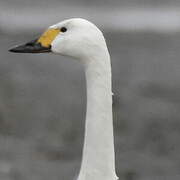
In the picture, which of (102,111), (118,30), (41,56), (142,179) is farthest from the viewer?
(118,30)

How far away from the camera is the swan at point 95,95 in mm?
5949

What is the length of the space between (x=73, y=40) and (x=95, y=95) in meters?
0.35

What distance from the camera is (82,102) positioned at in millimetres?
12977

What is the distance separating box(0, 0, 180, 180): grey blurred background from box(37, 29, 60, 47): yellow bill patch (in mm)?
3141

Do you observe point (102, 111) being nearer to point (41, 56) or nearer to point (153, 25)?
point (41, 56)

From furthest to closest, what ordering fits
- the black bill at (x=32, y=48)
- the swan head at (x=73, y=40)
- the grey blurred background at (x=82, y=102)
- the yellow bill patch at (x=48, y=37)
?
1. the grey blurred background at (x=82, y=102)
2. the black bill at (x=32, y=48)
3. the yellow bill patch at (x=48, y=37)
4. the swan head at (x=73, y=40)

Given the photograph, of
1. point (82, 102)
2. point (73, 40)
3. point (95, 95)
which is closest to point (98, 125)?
point (95, 95)

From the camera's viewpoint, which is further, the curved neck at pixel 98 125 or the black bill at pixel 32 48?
the black bill at pixel 32 48

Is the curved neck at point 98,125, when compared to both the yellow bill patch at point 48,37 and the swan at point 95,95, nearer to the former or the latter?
the swan at point 95,95

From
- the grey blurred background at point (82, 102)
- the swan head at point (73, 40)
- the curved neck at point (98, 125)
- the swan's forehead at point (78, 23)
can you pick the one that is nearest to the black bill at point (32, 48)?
the swan head at point (73, 40)

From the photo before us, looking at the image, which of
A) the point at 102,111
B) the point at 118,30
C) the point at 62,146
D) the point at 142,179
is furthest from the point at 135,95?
the point at 102,111

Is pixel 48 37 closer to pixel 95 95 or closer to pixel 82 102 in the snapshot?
pixel 95 95

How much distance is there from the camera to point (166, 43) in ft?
55.5

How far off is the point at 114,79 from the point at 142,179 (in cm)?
398
